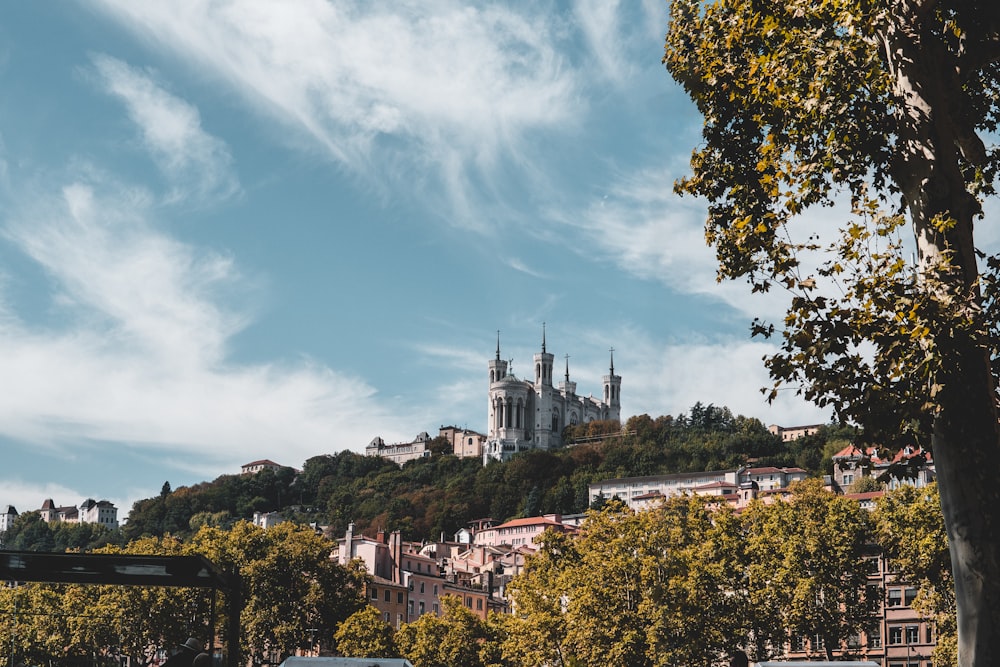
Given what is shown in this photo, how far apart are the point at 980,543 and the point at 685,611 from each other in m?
35.3

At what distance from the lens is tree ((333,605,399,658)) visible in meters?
67.3

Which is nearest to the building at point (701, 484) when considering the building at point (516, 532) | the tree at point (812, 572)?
the building at point (516, 532)

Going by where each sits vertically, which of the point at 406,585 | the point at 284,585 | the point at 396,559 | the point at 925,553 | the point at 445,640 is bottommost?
the point at 445,640

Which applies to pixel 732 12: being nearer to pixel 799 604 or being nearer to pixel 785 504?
pixel 799 604

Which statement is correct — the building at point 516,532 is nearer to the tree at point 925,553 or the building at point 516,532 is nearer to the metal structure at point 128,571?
the tree at point 925,553

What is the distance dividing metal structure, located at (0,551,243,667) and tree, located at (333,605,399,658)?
54.7m

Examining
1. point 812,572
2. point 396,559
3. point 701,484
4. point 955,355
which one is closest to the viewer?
point 955,355

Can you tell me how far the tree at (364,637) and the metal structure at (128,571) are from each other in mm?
54695

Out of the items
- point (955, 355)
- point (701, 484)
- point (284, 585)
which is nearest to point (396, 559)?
point (284, 585)

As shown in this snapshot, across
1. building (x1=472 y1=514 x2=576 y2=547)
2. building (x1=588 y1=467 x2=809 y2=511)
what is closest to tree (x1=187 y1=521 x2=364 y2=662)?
building (x1=588 y1=467 x2=809 y2=511)

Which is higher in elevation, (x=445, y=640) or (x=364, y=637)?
(x=364, y=637)

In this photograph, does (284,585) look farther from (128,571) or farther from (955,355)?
(955,355)

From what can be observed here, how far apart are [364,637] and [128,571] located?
56781 mm

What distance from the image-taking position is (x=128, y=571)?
13.5 meters
